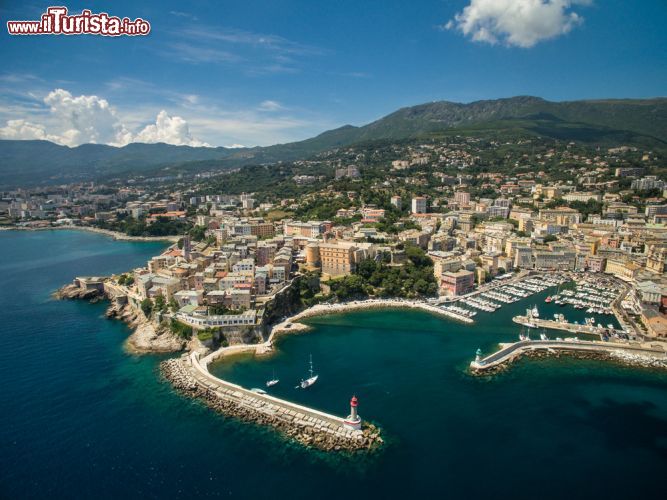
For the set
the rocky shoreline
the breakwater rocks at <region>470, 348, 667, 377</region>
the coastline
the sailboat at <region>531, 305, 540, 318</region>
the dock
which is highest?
the coastline

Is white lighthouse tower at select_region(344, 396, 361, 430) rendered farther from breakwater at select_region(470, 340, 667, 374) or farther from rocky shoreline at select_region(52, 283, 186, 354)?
rocky shoreline at select_region(52, 283, 186, 354)

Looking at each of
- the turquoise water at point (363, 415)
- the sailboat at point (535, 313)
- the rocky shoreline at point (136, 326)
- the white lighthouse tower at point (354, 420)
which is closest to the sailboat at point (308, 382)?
the turquoise water at point (363, 415)

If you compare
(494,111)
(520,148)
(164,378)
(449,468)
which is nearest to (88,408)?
(164,378)

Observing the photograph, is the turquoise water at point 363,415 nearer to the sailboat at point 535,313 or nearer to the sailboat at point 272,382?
the sailboat at point 272,382

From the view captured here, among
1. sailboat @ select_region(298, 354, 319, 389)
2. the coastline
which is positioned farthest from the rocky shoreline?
the coastline

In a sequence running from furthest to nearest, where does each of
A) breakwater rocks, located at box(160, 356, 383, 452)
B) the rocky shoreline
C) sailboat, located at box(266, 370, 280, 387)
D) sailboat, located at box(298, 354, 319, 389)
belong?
1. the rocky shoreline
2. sailboat, located at box(266, 370, 280, 387)
3. sailboat, located at box(298, 354, 319, 389)
4. breakwater rocks, located at box(160, 356, 383, 452)
